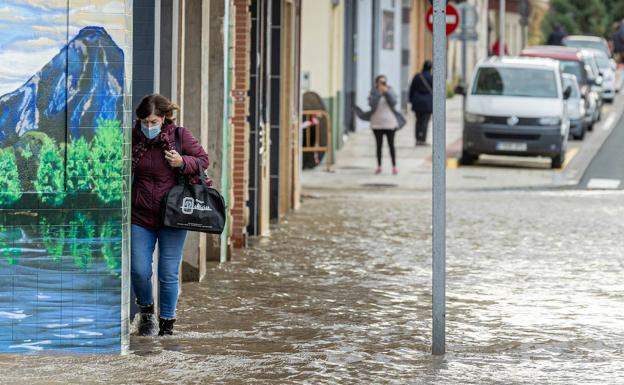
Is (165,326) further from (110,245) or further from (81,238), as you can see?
(81,238)

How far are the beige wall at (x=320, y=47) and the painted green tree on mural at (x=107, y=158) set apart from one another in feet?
63.5

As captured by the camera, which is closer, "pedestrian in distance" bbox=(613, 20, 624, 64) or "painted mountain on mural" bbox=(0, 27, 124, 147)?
"painted mountain on mural" bbox=(0, 27, 124, 147)

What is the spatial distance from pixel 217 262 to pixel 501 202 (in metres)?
7.91

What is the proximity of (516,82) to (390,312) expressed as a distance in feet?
57.2

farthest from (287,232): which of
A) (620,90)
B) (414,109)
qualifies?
(620,90)

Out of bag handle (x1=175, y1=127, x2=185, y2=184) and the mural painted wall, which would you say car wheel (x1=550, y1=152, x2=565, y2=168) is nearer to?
bag handle (x1=175, y1=127, x2=185, y2=184)

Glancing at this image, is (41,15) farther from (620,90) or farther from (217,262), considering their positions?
(620,90)

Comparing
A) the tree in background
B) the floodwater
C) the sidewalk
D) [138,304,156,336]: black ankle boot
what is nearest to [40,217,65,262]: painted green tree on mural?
the floodwater

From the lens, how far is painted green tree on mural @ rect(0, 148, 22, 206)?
10.1 metres

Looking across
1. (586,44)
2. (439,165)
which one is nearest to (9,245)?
(439,165)

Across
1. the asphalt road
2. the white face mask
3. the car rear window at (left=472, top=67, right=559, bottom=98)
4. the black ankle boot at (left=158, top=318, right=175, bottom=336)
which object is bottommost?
the black ankle boot at (left=158, top=318, right=175, bottom=336)

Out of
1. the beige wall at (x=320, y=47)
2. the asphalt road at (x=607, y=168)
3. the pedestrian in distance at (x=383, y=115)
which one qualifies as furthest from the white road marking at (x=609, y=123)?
the pedestrian in distance at (x=383, y=115)

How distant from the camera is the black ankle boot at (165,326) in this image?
11125 millimetres

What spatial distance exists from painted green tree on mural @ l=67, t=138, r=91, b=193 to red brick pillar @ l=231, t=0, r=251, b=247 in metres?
5.75
